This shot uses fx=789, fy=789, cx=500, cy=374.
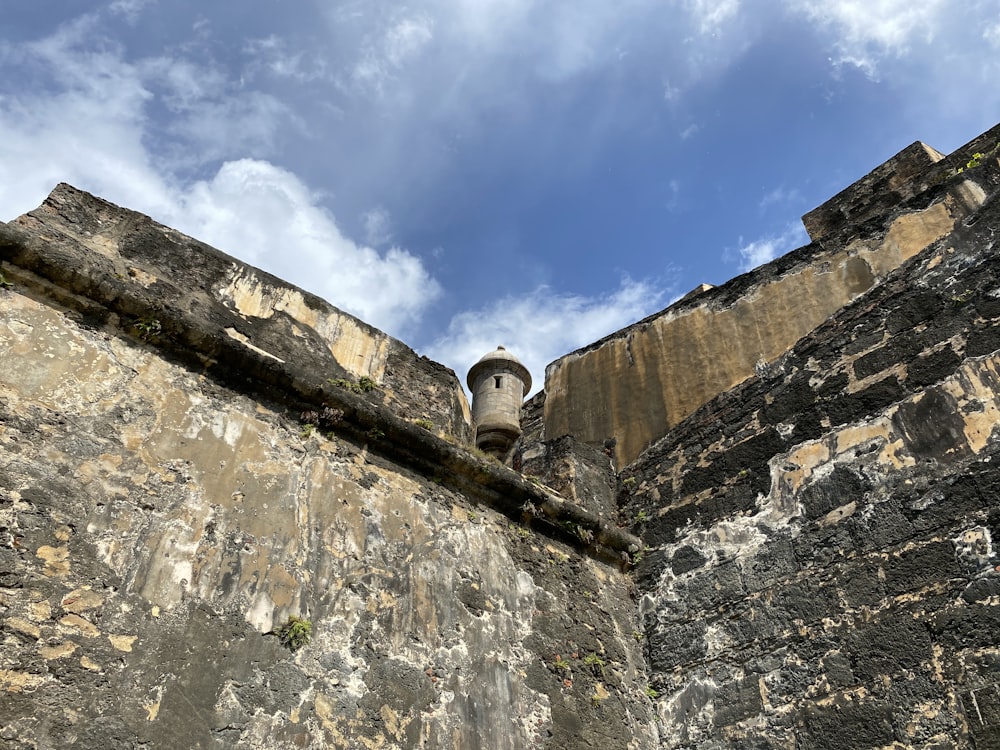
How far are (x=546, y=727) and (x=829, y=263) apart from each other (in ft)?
14.2

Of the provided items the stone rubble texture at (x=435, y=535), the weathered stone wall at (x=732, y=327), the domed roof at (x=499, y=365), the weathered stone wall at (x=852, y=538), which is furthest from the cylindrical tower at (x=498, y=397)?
the weathered stone wall at (x=852, y=538)

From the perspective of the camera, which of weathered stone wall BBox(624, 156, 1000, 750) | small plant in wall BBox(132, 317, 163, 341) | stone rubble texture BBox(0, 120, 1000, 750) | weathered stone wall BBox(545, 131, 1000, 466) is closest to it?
stone rubble texture BBox(0, 120, 1000, 750)

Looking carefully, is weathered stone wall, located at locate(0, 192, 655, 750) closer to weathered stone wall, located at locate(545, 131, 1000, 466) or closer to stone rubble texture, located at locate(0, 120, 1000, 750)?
stone rubble texture, located at locate(0, 120, 1000, 750)

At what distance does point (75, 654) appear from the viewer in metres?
2.87

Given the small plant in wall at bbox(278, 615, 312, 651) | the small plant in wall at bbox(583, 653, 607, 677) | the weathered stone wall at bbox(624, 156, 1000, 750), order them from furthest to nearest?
the small plant in wall at bbox(583, 653, 607, 677) < the weathered stone wall at bbox(624, 156, 1000, 750) < the small plant in wall at bbox(278, 615, 312, 651)

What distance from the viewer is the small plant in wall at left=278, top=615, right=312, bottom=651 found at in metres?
3.48

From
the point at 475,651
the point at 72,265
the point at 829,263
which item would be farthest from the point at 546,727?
the point at 829,263

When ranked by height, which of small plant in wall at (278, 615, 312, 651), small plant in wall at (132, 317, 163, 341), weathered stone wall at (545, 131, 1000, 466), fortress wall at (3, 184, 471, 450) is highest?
weathered stone wall at (545, 131, 1000, 466)

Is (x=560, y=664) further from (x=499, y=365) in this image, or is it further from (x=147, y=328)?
(x=499, y=365)

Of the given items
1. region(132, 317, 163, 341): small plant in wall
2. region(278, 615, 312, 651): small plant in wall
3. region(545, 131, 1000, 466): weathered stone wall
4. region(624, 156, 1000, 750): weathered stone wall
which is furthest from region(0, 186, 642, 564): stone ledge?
region(545, 131, 1000, 466): weathered stone wall

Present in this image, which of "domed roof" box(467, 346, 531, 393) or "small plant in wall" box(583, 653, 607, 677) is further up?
"domed roof" box(467, 346, 531, 393)

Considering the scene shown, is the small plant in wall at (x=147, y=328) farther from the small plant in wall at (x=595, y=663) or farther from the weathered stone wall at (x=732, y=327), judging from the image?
the weathered stone wall at (x=732, y=327)

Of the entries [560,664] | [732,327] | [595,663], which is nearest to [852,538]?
[595,663]

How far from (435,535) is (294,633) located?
1125 millimetres
